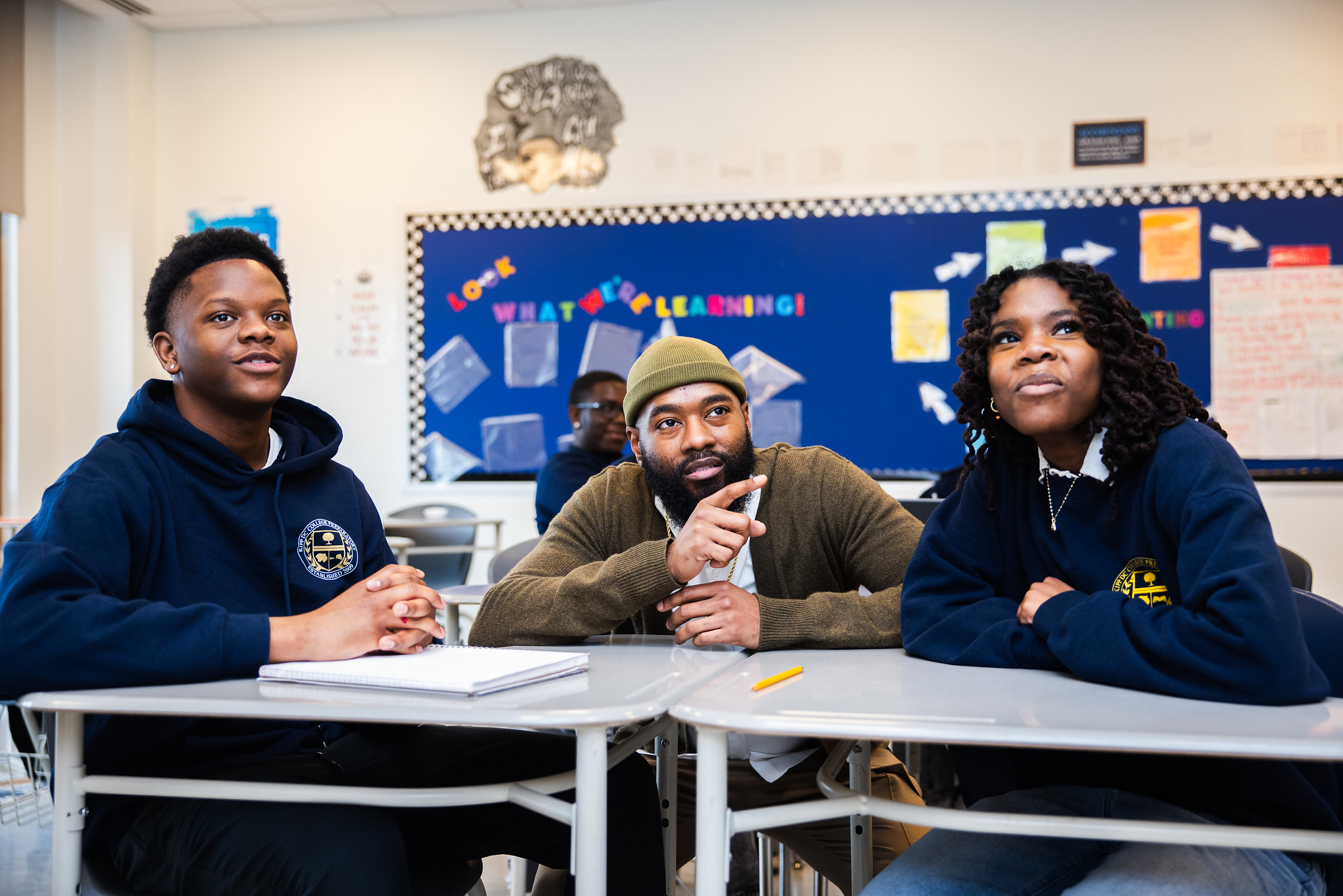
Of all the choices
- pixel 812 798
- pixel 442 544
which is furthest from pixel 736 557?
pixel 442 544

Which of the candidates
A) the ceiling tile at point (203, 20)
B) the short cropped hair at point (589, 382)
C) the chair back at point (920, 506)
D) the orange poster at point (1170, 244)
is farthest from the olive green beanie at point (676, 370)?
the ceiling tile at point (203, 20)

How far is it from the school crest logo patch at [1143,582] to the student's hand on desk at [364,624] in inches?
34.9

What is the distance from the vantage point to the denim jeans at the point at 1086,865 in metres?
1.06

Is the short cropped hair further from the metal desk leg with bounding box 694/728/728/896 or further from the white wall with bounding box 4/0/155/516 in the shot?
the metal desk leg with bounding box 694/728/728/896

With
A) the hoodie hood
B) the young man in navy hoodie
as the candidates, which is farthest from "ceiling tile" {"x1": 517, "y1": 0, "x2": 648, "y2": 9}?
the hoodie hood

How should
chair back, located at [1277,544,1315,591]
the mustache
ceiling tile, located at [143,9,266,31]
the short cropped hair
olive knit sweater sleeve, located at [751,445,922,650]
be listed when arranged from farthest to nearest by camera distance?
ceiling tile, located at [143,9,266,31] → the short cropped hair → chair back, located at [1277,544,1315,591] → the mustache → olive knit sweater sleeve, located at [751,445,922,650]

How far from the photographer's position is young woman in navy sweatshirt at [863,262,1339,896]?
43.0 inches

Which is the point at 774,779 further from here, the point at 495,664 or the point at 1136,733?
the point at 1136,733

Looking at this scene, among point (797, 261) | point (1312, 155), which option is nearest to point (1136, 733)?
point (797, 261)

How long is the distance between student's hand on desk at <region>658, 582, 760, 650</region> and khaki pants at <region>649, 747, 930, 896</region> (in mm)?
354

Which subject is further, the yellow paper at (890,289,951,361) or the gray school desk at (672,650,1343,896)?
the yellow paper at (890,289,951,361)

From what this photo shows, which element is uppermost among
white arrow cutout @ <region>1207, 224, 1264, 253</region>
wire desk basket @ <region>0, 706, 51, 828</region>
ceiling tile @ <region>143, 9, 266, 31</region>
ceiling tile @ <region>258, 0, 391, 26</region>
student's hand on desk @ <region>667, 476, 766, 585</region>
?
ceiling tile @ <region>143, 9, 266, 31</region>

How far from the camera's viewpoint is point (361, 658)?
1292mm

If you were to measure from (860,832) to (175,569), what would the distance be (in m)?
1.08
